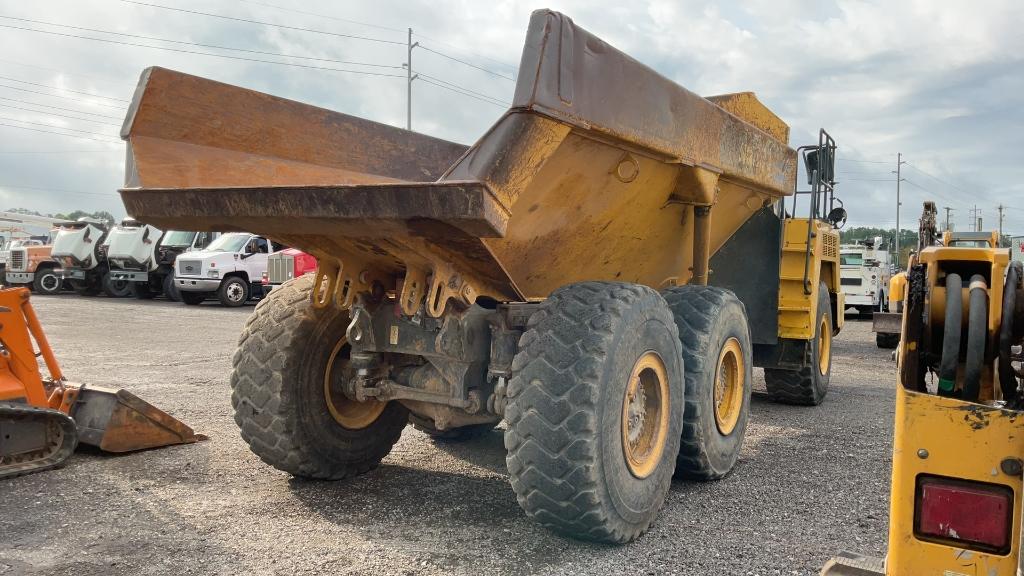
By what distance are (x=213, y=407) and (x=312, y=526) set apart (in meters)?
3.49

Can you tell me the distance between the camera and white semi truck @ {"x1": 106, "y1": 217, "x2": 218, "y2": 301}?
23.0m

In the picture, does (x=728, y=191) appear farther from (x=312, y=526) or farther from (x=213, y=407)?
(x=213, y=407)

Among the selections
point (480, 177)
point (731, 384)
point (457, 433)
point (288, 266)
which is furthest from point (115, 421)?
point (288, 266)

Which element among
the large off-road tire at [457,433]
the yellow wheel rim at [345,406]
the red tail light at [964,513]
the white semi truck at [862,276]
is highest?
the white semi truck at [862,276]

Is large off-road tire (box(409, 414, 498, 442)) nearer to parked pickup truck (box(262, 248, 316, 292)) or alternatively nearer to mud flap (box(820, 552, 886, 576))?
mud flap (box(820, 552, 886, 576))

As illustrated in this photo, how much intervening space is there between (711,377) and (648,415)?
0.67 meters

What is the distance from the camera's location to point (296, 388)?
4.39 metres

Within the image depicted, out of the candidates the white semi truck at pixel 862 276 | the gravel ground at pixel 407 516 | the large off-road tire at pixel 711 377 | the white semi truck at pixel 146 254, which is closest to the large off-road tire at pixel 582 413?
the gravel ground at pixel 407 516

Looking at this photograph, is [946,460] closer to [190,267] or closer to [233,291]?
[233,291]

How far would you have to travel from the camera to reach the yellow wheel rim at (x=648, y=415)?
3.92 m

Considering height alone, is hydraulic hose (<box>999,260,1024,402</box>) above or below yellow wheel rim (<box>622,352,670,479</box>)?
above

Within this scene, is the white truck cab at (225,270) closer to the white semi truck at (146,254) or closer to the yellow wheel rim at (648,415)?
the white semi truck at (146,254)

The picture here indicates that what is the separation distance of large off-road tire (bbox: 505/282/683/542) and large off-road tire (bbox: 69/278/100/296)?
24.9 metres

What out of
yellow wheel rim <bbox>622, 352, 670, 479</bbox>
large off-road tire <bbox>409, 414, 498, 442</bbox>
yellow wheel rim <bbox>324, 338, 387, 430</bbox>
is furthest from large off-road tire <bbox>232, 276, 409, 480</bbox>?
yellow wheel rim <bbox>622, 352, 670, 479</bbox>
